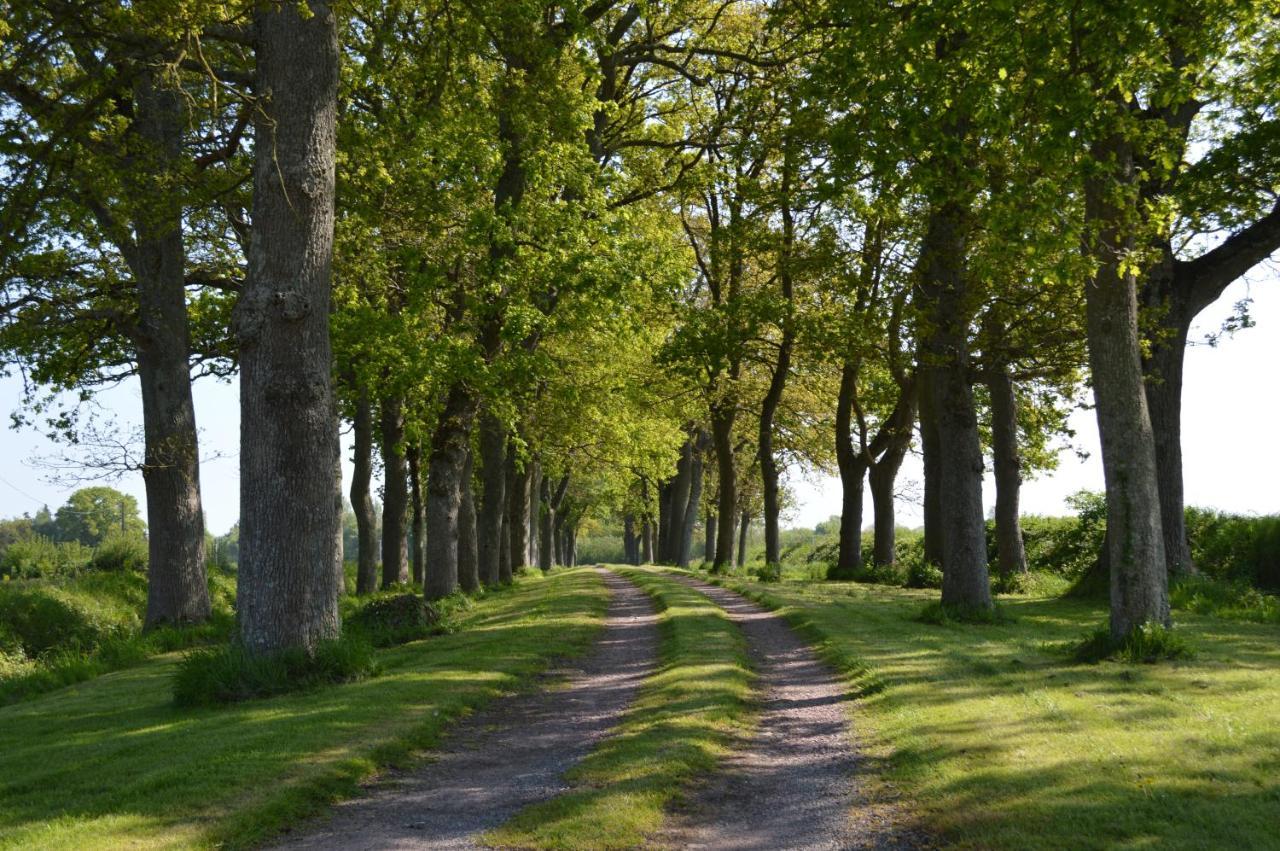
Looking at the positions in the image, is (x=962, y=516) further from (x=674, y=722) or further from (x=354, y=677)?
(x=354, y=677)

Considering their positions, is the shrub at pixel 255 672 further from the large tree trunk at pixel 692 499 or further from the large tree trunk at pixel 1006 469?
the large tree trunk at pixel 692 499

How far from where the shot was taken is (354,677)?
11.6m

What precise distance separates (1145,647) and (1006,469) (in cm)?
1332

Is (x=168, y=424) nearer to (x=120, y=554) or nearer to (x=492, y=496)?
(x=492, y=496)

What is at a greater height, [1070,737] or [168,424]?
[168,424]

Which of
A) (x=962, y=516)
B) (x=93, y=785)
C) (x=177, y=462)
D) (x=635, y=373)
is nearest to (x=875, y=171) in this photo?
(x=962, y=516)

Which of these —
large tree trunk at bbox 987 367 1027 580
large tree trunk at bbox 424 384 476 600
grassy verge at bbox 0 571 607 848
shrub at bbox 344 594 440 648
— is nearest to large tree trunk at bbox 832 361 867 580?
large tree trunk at bbox 987 367 1027 580

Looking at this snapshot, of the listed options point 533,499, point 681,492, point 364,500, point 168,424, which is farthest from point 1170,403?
point 533,499

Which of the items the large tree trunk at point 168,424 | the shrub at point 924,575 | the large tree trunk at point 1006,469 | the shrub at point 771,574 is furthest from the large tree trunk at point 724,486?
the large tree trunk at point 168,424

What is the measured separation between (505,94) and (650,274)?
503 cm

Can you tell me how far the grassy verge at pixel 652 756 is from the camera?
633cm

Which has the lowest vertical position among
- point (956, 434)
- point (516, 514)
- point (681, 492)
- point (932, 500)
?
point (516, 514)

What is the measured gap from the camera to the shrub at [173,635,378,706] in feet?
35.3

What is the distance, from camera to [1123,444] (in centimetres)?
1166
